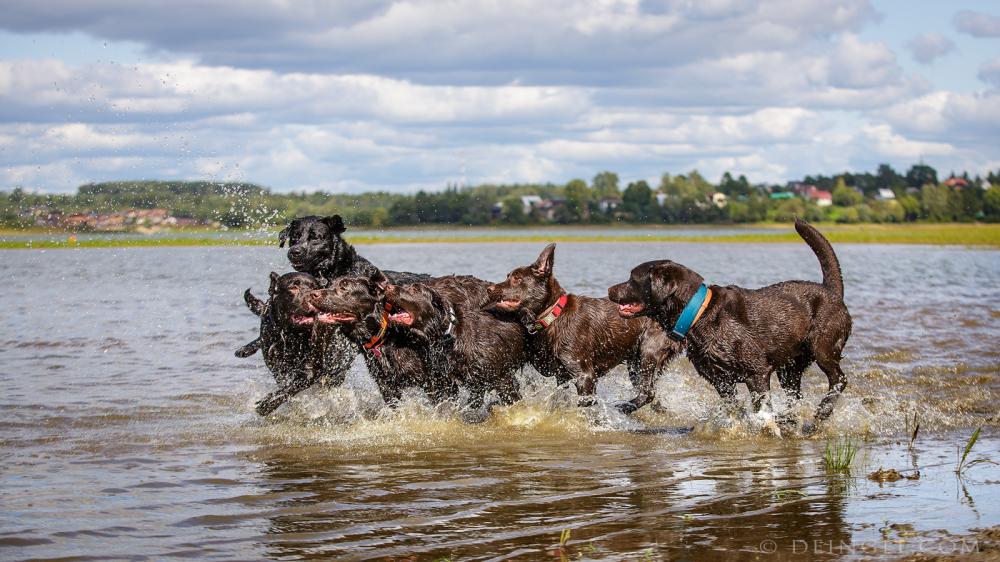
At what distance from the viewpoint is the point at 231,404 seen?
10414 mm

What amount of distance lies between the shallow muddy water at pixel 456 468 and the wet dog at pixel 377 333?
0.90 feet

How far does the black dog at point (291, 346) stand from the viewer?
29.5 feet

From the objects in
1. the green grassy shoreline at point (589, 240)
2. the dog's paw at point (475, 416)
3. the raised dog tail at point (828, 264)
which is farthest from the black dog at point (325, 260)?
the green grassy shoreline at point (589, 240)

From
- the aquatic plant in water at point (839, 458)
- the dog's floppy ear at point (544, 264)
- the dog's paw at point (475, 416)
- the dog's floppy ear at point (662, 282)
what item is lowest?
the dog's paw at point (475, 416)

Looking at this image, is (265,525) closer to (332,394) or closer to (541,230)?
(332,394)

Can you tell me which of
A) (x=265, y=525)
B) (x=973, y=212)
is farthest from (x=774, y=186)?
(x=265, y=525)

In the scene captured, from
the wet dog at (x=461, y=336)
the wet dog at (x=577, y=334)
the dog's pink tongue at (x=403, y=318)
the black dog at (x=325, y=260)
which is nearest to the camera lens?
the dog's pink tongue at (x=403, y=318)

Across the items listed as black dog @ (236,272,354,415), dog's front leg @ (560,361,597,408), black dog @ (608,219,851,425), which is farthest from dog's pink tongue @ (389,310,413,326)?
black dog @ (608,219,851,425)

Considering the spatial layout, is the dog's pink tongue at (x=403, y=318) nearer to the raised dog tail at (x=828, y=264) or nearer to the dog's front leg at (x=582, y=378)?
the dog's front leg at (x=582, y=378)

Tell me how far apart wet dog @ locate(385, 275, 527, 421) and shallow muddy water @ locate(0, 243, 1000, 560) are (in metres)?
0.32

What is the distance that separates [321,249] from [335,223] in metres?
0.32

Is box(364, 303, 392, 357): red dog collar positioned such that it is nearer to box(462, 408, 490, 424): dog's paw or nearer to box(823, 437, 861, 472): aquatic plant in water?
box(462, 408, 490, 424): dog's paw

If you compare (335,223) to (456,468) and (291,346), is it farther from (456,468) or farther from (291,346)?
(456,468)

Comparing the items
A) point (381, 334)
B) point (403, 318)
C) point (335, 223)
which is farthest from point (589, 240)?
point (381, 334)
